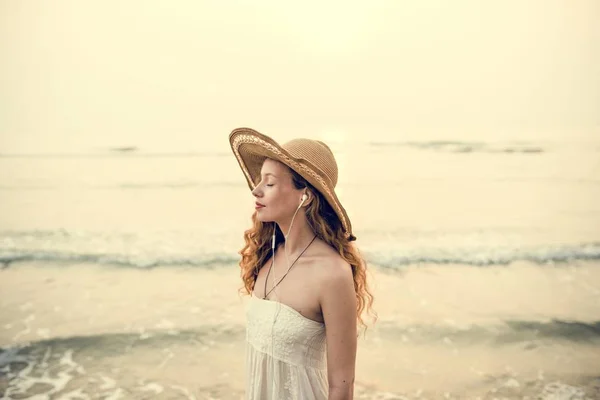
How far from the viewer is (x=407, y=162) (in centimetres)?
648

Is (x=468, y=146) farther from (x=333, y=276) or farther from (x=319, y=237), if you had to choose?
(x=333, y=276)

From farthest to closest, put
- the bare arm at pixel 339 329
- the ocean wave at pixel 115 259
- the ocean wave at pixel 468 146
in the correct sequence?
1. the ocean wave at pixel 468 146
2. the ocean wave at pixel 115 259
3. the bare arm at pixel 339 329

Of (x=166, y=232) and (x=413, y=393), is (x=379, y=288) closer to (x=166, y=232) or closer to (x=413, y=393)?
(x=413, y=393)

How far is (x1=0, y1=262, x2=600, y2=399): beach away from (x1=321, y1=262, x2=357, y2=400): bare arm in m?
1.91

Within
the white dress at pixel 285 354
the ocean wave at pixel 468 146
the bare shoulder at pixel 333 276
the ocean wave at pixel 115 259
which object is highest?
the ocean wave at pixel 468 146

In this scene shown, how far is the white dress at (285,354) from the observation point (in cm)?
132

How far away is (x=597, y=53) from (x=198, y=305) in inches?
156

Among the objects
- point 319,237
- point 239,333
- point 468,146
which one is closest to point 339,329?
point 319,237

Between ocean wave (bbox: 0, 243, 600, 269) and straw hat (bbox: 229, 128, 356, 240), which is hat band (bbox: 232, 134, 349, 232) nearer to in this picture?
straw hat (bbox: 229, 128, 356, 240)

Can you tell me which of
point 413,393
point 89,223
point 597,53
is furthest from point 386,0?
point 89,223

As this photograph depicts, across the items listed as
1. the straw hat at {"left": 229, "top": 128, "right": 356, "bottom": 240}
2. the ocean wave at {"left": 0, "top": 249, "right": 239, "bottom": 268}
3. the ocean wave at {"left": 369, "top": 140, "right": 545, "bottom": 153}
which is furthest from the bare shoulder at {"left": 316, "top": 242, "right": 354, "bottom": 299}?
the ocean wave at {"left": 369, "top": 140, "right": 545, "bottom": 153}

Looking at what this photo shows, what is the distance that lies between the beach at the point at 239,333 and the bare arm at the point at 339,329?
6.26 feet

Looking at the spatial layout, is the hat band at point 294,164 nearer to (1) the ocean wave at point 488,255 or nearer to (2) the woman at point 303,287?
(2) the woman at point 303,287

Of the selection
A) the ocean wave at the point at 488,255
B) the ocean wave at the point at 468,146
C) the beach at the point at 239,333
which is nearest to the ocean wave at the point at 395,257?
the ocean wave at the point at 488,255
